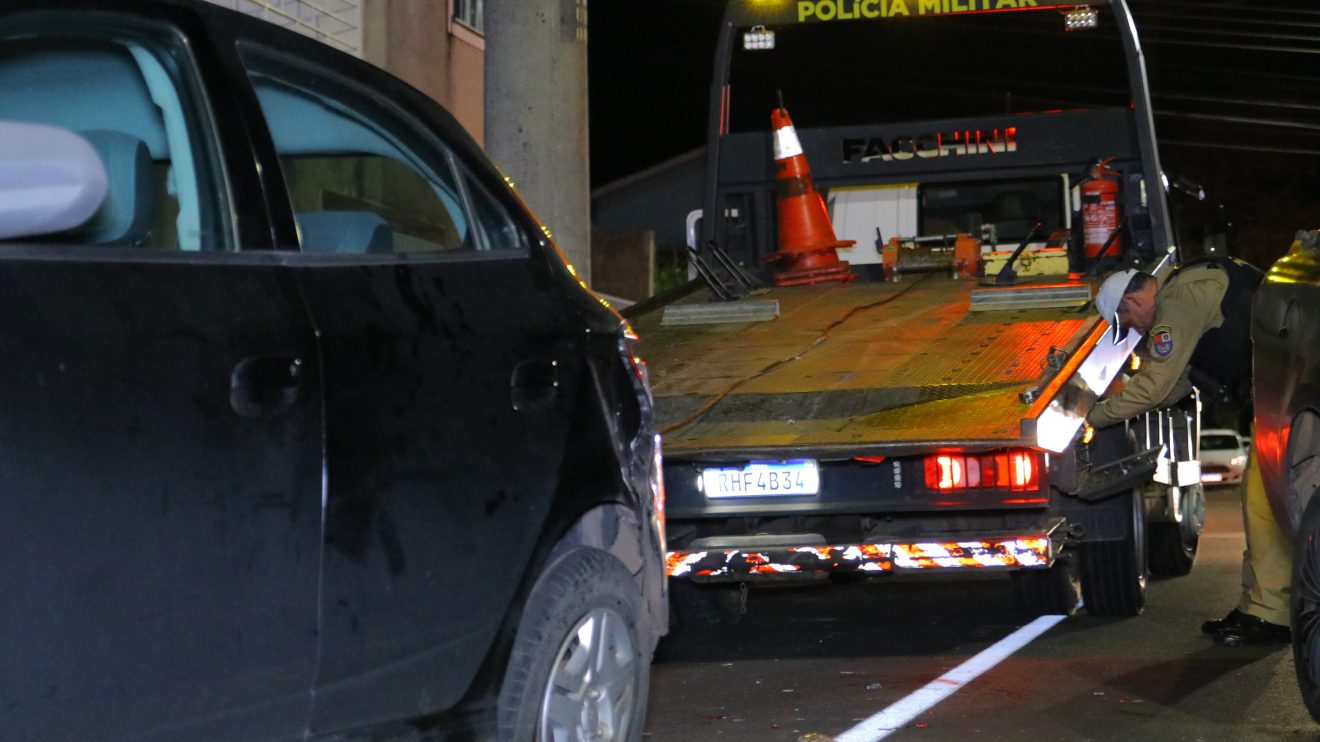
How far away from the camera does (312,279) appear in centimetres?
361

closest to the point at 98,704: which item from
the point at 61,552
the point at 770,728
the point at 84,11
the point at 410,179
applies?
the point at 61,552

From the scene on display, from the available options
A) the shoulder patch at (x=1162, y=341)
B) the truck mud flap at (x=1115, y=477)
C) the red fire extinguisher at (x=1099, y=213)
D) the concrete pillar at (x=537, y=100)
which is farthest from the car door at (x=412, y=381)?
the red fire extinguisher at (x=1099, y=213)

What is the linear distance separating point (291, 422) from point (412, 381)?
44cm

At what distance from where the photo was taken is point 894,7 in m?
11.8

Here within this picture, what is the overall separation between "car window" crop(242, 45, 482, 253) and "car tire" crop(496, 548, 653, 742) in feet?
2.72

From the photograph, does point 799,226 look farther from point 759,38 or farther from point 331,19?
point 331,19

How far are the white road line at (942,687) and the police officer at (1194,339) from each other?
823 mm

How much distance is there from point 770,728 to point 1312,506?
1866 mm

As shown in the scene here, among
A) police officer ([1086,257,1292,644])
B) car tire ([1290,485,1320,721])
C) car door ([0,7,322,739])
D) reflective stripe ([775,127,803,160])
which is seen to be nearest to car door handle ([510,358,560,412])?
car door ([0,7,322,739])

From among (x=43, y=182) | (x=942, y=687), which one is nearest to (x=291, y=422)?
(x=43, y=182)

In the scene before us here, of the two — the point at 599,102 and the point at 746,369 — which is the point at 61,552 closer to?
the point at 746,369

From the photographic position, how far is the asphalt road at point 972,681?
20.5 ft

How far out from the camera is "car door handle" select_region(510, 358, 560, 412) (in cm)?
418

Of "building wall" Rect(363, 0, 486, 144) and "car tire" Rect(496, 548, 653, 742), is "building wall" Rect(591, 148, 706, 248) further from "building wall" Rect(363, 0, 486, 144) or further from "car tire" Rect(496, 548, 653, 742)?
"car tire" Rect(496, 548, 653, 742)
